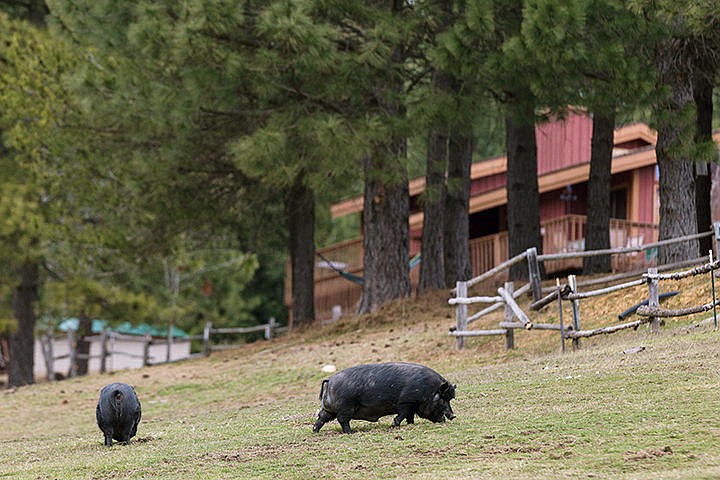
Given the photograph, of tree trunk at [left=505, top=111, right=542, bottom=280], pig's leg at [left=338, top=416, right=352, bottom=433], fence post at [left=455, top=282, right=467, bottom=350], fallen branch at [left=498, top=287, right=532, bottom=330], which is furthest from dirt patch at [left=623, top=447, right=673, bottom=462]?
tree trunk at [left=505, top=111, right=542, bottom=280]

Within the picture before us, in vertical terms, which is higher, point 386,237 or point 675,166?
point 675,166

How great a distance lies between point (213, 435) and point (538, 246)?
1402 cm

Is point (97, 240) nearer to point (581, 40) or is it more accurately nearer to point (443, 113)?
point (443, 113)

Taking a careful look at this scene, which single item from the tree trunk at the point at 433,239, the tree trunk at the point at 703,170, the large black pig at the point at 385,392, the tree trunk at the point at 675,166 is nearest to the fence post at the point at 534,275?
the tree trunk at the point at 675,166

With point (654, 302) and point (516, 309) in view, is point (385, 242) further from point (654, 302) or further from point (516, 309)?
point (654, 302)

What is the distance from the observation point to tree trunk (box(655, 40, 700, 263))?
835 inches

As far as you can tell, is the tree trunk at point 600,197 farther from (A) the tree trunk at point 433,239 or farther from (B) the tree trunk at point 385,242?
(B) the tree trunk at point 385,242

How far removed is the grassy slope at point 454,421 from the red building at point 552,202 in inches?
391

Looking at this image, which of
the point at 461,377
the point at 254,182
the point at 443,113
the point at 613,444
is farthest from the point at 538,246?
the point at 613,444

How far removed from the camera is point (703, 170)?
2316 cm

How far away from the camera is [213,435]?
13586 millimetres

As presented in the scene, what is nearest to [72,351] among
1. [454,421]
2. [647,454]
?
[454,421]

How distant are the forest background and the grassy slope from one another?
140 inches

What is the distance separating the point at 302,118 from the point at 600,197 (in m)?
7.20
